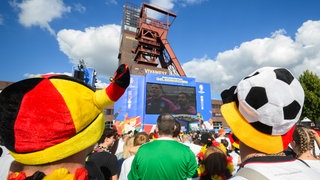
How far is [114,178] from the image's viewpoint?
2.97 meters

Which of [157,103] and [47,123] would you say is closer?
[47,123]

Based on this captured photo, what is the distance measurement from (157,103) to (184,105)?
389 centimetres

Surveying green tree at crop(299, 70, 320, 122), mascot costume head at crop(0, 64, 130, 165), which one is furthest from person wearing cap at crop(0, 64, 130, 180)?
green tree at crop(299, 70, 320, 122)

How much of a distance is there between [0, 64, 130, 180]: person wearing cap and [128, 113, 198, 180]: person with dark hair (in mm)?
1729

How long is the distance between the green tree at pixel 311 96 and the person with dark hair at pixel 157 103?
16.0 meters

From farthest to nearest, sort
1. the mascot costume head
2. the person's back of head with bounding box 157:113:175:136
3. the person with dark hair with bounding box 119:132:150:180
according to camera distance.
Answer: the person with dark hair with bounding box 119:132:150:180 < the person's back of head with bounding box 157:113:175:136 < the mascot costume head

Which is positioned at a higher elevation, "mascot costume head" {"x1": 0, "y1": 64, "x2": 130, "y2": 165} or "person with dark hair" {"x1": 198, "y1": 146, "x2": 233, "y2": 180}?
"mascot costume head" {"x1": 0, "y1": 64, "x2": 130, "y2": 165}

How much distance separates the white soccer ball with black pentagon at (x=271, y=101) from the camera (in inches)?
45.3

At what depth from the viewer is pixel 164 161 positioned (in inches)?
104

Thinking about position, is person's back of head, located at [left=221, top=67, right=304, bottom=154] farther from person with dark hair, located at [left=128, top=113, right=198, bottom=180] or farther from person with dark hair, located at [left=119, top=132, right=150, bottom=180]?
person with dark hair, located at [left=119, top=132, right=150, bottom=180]

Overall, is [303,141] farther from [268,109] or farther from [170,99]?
[170,99]

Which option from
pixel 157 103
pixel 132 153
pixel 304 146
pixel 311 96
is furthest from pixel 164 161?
pixel 311 96

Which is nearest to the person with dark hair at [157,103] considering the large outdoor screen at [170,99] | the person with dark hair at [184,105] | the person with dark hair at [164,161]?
the large outdoor screen at [170,99]

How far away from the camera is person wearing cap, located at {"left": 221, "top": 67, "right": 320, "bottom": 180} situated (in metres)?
1.12
